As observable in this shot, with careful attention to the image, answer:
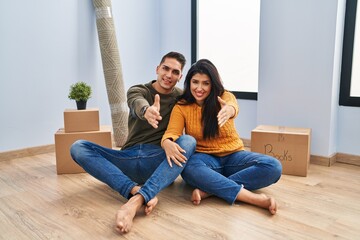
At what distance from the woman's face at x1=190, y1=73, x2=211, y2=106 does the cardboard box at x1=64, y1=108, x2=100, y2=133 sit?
76cm

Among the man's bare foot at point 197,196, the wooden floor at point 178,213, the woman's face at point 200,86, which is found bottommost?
the wooden floor at point 178,213

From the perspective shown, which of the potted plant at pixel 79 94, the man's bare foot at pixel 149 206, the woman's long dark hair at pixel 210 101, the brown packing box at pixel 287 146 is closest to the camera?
the man's bare foot at pixel 149 206

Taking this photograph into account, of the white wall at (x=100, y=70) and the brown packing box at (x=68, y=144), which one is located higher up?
the white wall at (x=100, y=70)

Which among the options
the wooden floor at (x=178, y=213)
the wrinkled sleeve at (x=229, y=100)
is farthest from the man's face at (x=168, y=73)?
the wooden floor at (x=178, y=213)

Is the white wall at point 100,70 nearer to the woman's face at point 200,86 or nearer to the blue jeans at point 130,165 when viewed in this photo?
the woman's face at point 200,86

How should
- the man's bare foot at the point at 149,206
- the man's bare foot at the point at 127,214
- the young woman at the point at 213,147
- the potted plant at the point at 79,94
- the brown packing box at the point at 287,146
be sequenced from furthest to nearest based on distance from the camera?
1. the potted plant at the point at 79,94
2. the brown packing box at the point at 287,146
3. the young woman at the point at 213,147
4. the man's bare foot at the point at 149,206
5. the man's bare foot at the point at 127,214

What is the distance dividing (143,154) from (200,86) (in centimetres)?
46

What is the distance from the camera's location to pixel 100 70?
2.85 meters

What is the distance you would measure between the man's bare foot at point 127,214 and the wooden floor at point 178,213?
0.03 m

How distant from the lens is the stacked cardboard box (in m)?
2.00

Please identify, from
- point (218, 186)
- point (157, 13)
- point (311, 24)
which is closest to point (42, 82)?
point (157, 13)

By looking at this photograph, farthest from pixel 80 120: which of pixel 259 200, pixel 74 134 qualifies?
pixel 259 200

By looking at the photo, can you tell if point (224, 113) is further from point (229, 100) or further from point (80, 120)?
point (80, 120)

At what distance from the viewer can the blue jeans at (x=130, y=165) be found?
4.74ft
